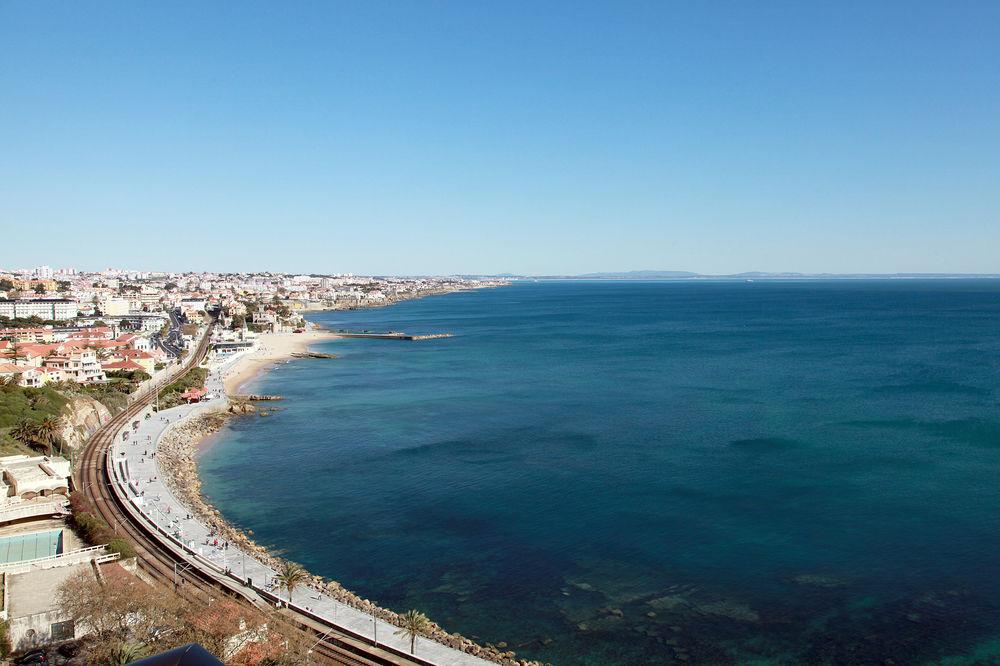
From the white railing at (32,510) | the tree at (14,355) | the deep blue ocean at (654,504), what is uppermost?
the tree at (14,355)

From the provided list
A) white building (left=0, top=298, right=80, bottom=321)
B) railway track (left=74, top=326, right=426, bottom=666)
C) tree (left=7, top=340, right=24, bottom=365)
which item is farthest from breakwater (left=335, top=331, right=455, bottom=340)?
railway track (left=74, top=326, right=426, bottom=666)

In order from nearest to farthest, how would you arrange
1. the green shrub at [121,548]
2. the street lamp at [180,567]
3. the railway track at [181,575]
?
1. the railway track at [181,575]
2. the street lamp at [180,567]
3. the green shrub at [121,548]

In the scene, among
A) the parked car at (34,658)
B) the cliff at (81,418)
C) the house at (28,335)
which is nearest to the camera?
the parked car at (34,658)

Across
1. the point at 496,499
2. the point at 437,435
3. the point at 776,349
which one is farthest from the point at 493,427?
the point at 776,349

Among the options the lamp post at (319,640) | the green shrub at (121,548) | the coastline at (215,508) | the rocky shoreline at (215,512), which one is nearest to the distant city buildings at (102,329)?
the coastline at (215,508)

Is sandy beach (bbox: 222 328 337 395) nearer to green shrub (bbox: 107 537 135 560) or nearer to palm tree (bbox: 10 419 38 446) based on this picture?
palm tree (bbox: 10 419 38 446)

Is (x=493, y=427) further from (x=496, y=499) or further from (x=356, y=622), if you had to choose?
(x=356, y=622)

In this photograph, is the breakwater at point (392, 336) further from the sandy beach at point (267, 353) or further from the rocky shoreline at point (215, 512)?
the rocky shoreline at point (215, 512)
